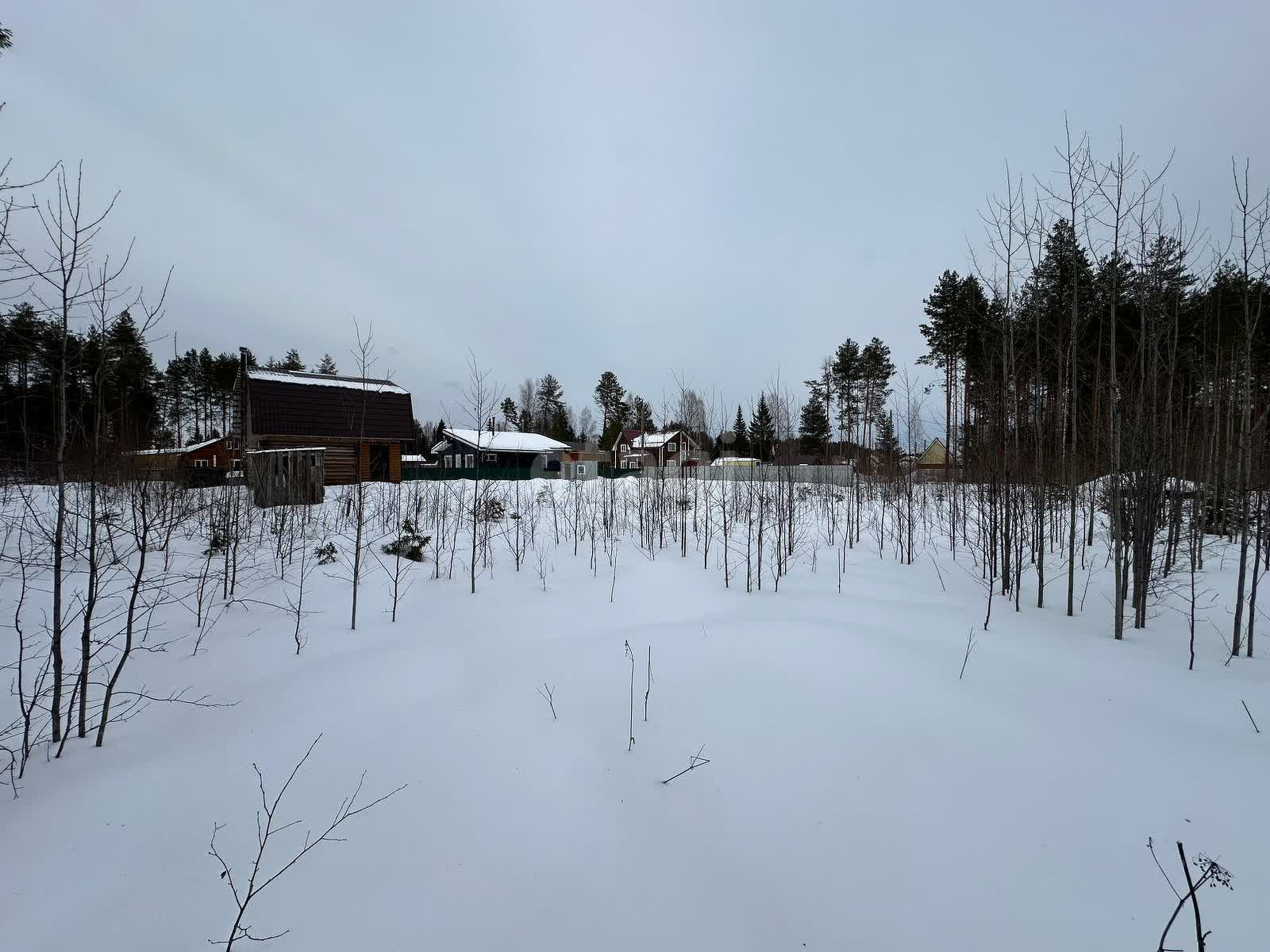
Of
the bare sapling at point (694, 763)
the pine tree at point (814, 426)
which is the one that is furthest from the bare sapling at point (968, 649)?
the pine tree at point (814, 426)

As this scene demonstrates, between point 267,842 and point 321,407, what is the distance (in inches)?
842

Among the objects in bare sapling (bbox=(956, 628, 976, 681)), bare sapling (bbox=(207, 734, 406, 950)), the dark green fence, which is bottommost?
bare sapling (bbox=(207, 734, 406, 950))

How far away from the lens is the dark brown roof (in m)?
18.5

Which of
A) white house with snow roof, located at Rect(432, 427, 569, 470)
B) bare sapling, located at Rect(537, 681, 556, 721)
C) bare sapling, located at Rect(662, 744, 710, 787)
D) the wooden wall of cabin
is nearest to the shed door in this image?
the wooden wall of cabin

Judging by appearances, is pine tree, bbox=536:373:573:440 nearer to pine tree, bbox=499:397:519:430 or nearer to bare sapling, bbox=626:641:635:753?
pine tree, bbox=499:397:519:430

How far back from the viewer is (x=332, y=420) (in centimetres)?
2002

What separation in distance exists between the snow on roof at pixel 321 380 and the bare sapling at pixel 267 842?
62.0 feet

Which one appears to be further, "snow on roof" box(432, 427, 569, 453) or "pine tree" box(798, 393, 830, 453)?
"pine tree" box(798, 393, 830, 453)

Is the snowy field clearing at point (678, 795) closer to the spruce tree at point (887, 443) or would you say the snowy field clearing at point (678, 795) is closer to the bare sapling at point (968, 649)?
the bare sapling at point (968, 649)

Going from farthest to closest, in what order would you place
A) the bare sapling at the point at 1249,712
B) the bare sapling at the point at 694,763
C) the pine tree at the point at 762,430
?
the pine tree at the point at 762,430 < the bare sapling at the point at 1249,712 < the bare sapling at the point at 694,763

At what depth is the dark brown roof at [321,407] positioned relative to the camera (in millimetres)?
18484

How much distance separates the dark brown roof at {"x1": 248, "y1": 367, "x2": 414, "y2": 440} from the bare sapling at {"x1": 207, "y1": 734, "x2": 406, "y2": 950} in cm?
1724

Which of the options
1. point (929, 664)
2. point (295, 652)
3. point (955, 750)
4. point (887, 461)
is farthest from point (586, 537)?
point (887, 461)

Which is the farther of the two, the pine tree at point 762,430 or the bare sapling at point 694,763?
the pine tree at point 762,430
